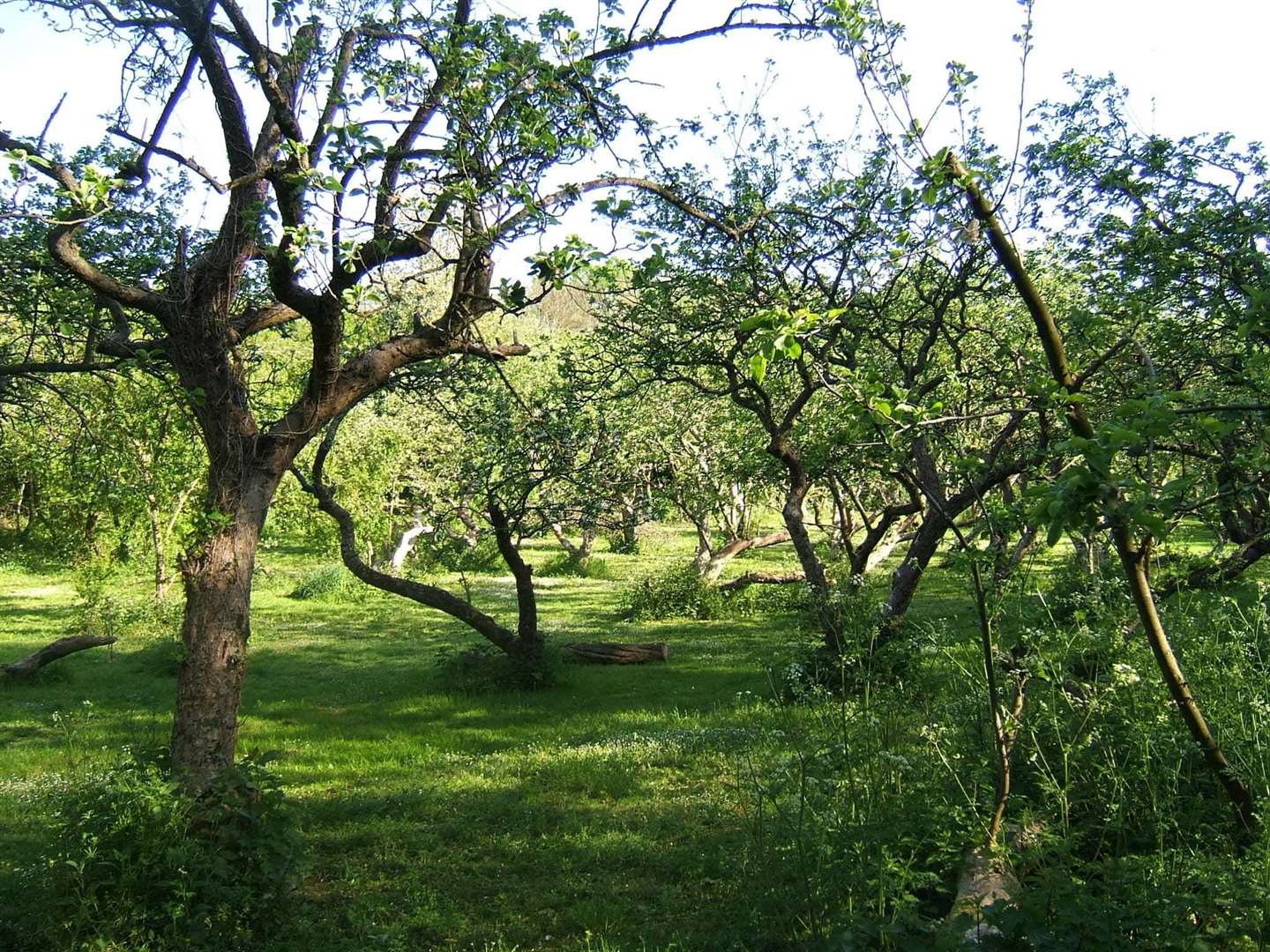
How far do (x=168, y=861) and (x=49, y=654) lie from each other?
11748 mm

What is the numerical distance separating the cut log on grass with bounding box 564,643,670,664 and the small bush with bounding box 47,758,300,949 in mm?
9653

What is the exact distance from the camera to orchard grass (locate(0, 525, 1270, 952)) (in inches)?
219

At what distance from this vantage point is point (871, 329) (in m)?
10.9

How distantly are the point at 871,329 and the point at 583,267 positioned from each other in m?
5.97

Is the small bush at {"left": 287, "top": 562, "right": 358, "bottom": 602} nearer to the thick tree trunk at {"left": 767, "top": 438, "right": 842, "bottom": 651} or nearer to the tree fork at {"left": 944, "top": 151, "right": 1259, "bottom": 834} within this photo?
the thick tree trunk at {"left": 767, "top": 438, "right": 842, "bottom": 651}

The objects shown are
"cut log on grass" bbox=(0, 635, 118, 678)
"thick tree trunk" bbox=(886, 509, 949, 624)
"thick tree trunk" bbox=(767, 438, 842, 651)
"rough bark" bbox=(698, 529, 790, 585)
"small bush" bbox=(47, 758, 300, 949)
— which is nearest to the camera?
"small bush" bbox=(47, 758, 300, 949)

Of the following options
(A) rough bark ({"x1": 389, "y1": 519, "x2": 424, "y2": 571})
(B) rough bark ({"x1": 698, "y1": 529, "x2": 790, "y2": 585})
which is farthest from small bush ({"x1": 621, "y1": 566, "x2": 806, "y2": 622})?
(A) rough bark ({"x1": 389, "y1": 519, "x2": 424, "y2": 571})

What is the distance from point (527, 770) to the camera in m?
9.55

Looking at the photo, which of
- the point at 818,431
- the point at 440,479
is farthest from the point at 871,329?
the point at 440,479

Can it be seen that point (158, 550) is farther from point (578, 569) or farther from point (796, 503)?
point (578, 569)

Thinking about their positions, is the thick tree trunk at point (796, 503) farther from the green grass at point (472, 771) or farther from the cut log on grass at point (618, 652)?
the cut log on grass at point (618, 652)

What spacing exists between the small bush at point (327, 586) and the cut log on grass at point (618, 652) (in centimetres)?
1212

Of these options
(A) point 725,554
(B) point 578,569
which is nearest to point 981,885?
(A) point 725,554

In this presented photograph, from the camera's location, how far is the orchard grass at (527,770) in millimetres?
5562
